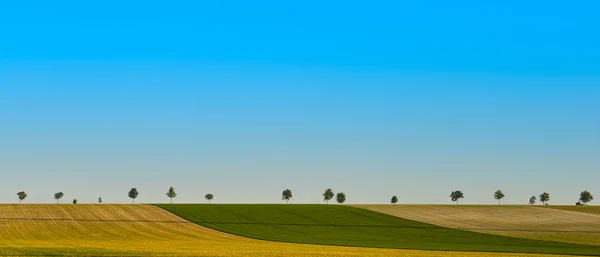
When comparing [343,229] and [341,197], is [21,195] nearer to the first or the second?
[341,197]

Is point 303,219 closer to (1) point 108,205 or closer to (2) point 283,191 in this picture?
(1) point 108,205

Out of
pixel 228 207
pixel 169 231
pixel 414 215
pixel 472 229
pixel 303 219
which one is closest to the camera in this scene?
pixel 169 231

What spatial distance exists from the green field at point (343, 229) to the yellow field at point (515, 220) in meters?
4.48

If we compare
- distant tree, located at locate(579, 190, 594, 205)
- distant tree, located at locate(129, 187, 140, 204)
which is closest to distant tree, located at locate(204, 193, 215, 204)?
distant tree, located at locate(129, 187, 140, 204)

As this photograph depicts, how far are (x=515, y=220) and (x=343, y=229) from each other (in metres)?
30.6

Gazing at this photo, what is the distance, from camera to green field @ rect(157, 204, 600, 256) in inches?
2773

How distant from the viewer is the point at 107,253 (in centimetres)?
4456

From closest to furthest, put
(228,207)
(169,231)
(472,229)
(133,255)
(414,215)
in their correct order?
(133,255) < (169,231) < (472,229) < (414,215) < (228,207)

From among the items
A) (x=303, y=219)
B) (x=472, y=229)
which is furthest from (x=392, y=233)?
(x=303, y=219)

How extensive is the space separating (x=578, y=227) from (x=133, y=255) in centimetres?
7083

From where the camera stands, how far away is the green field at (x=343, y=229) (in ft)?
231

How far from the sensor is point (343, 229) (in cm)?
9288

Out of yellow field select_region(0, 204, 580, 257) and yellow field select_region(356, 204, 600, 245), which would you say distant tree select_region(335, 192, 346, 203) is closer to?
yellow field select_region(356, 204, 600, 245)

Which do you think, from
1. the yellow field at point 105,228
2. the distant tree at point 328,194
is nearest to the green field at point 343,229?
the yellow field at point 105,228
